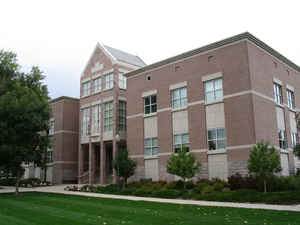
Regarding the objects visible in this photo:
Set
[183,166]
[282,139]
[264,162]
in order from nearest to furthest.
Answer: [264,162], [183,166], [282,139]

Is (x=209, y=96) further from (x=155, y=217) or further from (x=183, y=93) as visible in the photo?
(x=155, y=217)

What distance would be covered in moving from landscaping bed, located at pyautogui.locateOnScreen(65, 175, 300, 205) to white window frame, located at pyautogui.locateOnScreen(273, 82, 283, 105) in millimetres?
8036

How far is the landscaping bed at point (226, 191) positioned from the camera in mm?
16719

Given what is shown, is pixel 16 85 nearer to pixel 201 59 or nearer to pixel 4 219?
pixel 201 59

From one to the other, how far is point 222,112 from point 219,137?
2.03m

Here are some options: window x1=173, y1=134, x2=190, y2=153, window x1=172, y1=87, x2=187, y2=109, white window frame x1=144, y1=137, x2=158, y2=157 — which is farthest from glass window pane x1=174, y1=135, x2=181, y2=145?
window x1=172, y1=87, x2=187, y2=109

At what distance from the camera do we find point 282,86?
28.3 meters

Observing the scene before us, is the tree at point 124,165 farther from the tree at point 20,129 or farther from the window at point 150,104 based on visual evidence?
the tree at point 20,129

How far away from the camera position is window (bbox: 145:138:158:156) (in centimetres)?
2969

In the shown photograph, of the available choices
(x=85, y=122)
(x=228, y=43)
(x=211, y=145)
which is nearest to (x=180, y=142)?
(x=211, y=145)

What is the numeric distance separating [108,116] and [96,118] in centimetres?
214

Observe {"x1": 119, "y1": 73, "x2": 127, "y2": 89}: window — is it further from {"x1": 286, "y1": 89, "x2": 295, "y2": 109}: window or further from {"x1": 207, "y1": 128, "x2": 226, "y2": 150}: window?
{"x1": 286, "y1": 89, "x2": 295, "y2": 109}: window

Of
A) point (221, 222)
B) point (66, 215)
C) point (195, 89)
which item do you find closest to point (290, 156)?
point (195, 89)

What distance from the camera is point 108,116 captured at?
35.2 meters
